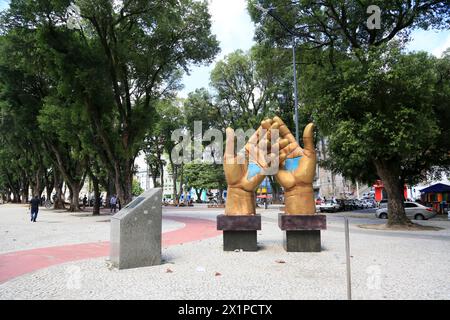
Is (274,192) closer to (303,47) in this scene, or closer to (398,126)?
(303,47)

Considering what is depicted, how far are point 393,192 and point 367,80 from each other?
5.70 m

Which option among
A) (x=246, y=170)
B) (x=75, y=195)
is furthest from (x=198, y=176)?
(x=246, y=170)

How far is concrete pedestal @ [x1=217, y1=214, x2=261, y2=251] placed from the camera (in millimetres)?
9633

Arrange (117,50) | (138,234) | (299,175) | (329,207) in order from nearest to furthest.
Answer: (138,234) → (299,175) → (117,50) → (329,207)

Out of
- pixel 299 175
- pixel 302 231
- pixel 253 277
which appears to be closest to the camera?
pixel 253 277

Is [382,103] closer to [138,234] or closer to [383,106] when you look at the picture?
[383,106]

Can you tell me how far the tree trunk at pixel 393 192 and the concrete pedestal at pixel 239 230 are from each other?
10.1m

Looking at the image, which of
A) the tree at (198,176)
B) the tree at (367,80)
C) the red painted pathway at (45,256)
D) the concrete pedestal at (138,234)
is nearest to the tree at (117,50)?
the tree at (367,80)

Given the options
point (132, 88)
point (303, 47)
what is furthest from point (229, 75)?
point (303, 47)

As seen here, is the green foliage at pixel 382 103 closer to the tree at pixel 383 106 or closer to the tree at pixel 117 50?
the tree at pixel 383 106

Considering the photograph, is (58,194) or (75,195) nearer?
(75,195)

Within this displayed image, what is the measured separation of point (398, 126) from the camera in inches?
571

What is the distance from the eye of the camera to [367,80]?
15141 mm

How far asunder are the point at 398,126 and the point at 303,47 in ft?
28.3
